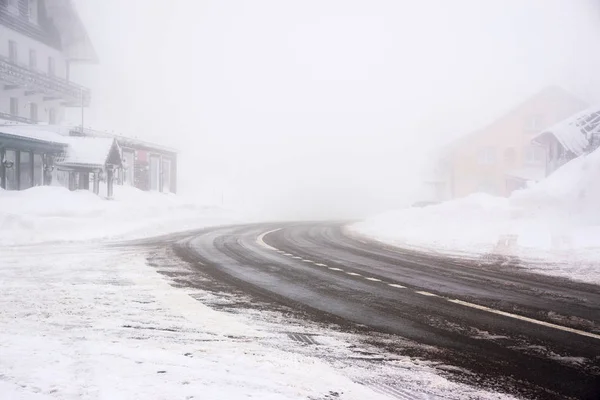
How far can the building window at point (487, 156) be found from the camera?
156 feet

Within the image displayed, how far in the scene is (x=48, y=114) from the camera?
3700 centimetres

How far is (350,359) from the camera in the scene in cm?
464

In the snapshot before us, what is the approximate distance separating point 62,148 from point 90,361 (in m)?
28.5

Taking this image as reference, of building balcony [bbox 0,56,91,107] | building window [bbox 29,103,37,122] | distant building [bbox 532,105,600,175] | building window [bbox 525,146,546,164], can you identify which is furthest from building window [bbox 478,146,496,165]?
building window [bbox 29,103,37,122]

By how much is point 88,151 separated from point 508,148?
34701mm

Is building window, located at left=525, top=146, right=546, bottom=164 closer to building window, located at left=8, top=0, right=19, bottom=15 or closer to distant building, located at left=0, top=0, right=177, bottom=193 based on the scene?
distant building, located at left=0, top=0, right=177, bottom=193

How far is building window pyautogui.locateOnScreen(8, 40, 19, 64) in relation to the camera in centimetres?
3303

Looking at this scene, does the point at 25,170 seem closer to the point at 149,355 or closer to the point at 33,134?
the point at 33,134

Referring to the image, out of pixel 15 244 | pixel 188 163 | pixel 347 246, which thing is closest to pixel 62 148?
pixel 15 244

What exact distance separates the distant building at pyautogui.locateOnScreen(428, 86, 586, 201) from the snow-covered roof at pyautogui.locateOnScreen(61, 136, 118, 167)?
30764mm

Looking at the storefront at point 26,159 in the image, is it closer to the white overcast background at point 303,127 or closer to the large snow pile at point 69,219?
the large snow pile at point 69,219

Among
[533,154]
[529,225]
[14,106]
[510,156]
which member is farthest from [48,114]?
[533,154]

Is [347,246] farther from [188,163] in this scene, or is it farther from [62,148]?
[188,163]

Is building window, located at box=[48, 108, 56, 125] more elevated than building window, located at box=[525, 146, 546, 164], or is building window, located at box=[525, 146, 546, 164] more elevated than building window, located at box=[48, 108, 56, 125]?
building window, located at box=[48, 108, 56, 125]
